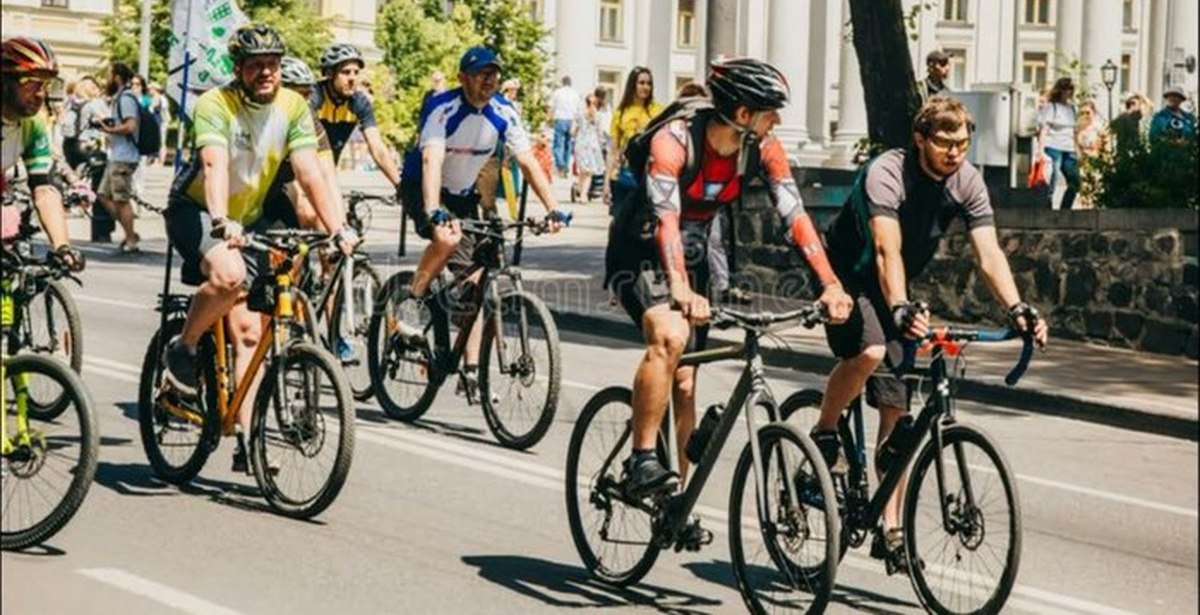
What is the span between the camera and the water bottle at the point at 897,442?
26.3ft

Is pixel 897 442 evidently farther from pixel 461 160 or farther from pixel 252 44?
pixel 461 160

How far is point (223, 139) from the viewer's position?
9.80 m

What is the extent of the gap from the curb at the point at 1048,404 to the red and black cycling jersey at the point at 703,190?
5.36 metres

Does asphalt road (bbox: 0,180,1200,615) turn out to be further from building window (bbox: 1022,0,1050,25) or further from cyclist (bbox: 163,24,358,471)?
building window (bbox: 1022,0,1050,25)

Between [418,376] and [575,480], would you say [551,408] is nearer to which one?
[418,376]

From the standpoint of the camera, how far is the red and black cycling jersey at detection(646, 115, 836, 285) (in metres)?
8.10

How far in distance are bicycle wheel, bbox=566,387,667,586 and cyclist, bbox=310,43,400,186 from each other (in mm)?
5077

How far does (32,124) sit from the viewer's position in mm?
9969

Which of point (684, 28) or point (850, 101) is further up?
point (684, 28)

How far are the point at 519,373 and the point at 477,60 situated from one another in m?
1.49

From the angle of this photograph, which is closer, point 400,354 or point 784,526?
point 784,526

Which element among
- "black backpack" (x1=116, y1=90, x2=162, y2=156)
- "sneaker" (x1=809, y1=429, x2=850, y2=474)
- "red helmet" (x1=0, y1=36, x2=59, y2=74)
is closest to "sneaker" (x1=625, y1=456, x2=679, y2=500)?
"sneaker" (x1=809, y1=429, x2=850, y2=474)

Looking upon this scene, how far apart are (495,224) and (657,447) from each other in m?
3.81

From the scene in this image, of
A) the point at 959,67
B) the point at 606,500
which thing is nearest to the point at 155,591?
the point at 606,500
